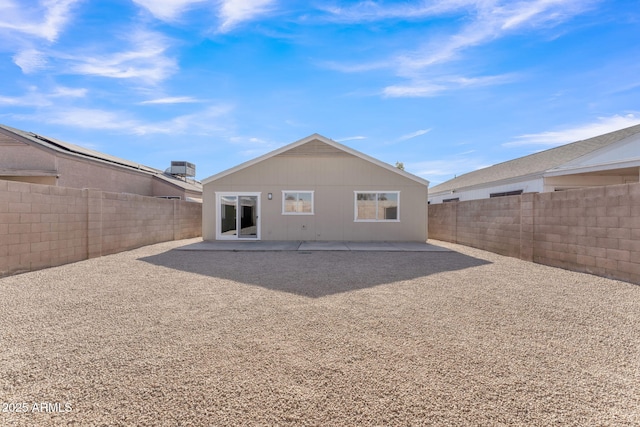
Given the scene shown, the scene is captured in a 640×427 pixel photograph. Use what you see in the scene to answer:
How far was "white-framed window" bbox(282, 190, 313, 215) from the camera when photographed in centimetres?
1297

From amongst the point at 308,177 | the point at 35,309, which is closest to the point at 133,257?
the point at 35,309

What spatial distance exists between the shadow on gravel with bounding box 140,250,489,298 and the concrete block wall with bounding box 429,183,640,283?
153 cm

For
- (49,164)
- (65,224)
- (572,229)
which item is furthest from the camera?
(49,164)

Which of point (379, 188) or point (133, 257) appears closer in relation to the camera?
point (133, 257)

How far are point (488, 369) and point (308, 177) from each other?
1100 centimetres

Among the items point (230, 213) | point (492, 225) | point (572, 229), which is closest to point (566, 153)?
point (492, 225)

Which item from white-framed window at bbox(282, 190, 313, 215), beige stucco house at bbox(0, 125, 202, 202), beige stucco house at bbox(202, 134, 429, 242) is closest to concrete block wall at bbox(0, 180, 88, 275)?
beige stucco house at bbox(202, 134, 429, 242)

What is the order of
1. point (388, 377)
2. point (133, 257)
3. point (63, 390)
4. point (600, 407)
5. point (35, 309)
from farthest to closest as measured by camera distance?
point (133, 257) → point (35, 309) → point (388, 377) → point (63, 390) → point (600, 407)

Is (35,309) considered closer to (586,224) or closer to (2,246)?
(2,246)

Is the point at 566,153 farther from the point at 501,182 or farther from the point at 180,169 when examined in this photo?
the point at 180,169

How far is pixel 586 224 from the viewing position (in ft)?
22.2

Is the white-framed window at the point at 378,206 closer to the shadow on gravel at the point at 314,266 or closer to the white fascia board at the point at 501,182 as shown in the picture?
the shadow on gravel at the point at 314,266

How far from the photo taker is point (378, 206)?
1310cm

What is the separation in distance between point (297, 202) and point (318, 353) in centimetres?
1029
